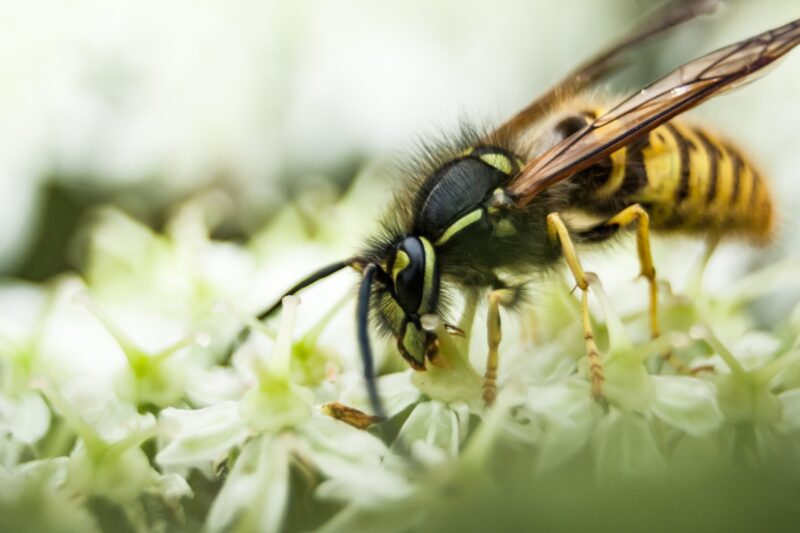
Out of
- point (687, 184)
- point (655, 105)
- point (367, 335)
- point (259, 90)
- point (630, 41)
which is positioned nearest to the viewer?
point (367, 335)

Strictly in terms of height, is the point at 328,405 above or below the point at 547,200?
below

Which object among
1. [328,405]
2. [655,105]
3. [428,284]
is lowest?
[328,405]

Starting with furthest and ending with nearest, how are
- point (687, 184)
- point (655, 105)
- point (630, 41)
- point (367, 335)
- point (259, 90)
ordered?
point (259, 90) → point (630, 41) → point (687, 184) → point (655, 105) → point (367, 335)

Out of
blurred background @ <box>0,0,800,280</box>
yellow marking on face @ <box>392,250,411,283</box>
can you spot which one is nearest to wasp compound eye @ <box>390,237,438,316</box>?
yellow marking on face @ <box>392,250,411,283</box>

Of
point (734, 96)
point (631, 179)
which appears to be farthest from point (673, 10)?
point (734, 96)

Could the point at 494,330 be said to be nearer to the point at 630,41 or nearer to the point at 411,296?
the point at 411,296

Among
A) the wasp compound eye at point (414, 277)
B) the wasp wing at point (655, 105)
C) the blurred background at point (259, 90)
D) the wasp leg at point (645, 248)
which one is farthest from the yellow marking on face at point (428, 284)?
the blurred background at point (259, 90)

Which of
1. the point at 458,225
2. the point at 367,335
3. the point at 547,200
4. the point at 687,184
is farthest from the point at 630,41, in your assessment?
the point at 367,335
